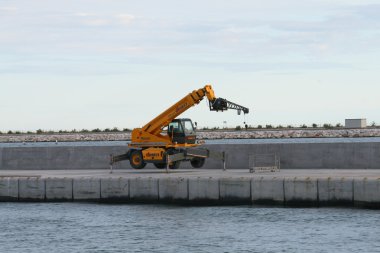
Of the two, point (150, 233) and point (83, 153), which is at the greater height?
point (83, 153)

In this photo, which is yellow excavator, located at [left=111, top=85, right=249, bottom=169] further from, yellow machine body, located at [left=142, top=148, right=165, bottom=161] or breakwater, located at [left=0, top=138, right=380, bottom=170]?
breakwater, located at [left=0, top=138, right=380, bottom=170]

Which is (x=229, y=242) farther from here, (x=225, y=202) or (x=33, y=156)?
(x=33, y=156)

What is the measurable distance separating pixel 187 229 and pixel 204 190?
4.54 m

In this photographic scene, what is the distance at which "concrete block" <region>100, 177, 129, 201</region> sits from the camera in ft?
138

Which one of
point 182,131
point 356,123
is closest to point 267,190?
point 182,131

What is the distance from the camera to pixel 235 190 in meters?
40.1

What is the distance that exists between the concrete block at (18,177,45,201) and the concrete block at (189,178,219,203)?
7.65 m

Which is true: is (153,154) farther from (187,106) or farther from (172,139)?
(187,106)

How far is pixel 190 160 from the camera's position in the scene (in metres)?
47.7

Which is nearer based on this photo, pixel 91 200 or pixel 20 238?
pixel 20 238

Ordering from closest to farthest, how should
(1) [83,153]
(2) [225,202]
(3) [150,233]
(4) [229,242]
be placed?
1. (4) [229,242]
2. (3) [150,233]
3. (2) [225,202]
4. (1) [83,153]

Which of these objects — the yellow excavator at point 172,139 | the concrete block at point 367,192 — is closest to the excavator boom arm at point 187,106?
the yellow excavator at point 172,139

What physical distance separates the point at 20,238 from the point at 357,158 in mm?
18461

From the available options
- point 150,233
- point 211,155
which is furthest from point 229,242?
point 211,155
